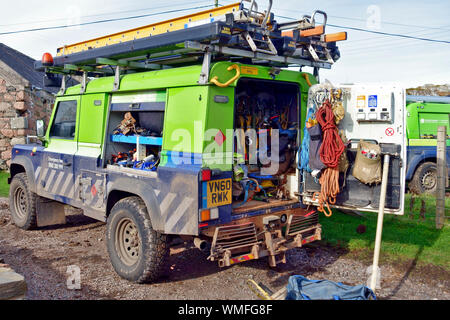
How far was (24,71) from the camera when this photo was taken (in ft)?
49.2

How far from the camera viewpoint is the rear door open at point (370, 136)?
14.8 ft

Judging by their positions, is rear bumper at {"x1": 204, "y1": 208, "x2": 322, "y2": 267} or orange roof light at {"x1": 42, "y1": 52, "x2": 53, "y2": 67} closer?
rear bumper at {"x1": 204, "y1": 208, "x2": 322, "y2": 267}

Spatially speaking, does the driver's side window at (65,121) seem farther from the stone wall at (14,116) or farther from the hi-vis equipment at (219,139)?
→ the stone wall at (14,116)

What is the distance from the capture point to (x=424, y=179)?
10.4 meters

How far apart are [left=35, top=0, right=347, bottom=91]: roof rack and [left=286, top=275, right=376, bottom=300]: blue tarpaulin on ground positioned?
2.09 meters

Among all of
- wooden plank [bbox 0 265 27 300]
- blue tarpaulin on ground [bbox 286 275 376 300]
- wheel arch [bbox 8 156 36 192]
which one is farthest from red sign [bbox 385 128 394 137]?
wheel arch [bbox 8 156 36 192]

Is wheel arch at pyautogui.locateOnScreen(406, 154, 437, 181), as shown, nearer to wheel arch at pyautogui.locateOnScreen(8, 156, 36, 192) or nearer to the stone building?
wheel arch at pyautogui.locateOnScreen(8, 156, 36, 192)

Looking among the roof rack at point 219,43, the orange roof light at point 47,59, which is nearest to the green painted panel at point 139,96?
the roof rack at point 219,43

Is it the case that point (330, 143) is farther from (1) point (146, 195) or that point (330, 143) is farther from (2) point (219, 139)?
(1) point (146, 195)

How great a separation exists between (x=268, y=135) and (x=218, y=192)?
144 cm

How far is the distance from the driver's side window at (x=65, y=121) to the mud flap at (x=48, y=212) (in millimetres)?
1150

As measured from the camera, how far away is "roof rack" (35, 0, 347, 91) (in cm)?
420

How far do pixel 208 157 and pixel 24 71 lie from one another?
13090 millimetres
